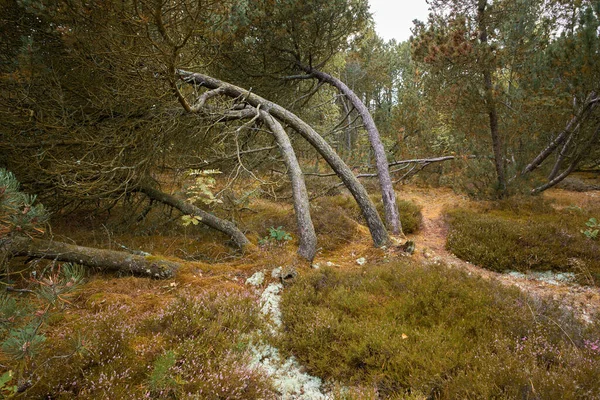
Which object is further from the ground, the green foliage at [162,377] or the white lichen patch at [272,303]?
the green foliage at [162,377]

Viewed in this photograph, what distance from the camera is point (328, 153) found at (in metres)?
6.79

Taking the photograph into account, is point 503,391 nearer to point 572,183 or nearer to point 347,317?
point 347,317

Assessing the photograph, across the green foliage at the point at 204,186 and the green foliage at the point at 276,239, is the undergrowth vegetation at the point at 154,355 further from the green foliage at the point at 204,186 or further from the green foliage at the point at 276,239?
the green foliage at the point at 276,239

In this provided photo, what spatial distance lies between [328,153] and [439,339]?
4479 millimetres

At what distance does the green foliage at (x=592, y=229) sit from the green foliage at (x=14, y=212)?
29.1ft

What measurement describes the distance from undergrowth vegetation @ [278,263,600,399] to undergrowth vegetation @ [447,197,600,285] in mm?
2440

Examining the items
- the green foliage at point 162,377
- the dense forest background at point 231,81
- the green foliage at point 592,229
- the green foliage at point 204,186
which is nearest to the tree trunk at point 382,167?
the dense forest background at point 231,81

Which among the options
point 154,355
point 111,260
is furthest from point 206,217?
point 154,355

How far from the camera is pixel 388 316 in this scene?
380 cm

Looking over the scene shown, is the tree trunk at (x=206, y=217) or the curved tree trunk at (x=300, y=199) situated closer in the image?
the curved tree trunk at (x=300, y=199)

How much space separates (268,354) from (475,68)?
8.35 m

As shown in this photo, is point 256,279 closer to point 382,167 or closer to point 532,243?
point 382,167

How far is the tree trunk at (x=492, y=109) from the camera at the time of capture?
7727mm

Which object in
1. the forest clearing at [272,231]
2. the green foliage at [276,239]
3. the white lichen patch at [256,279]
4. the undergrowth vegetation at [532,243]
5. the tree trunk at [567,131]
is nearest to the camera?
the forest clearing at [272,231]
